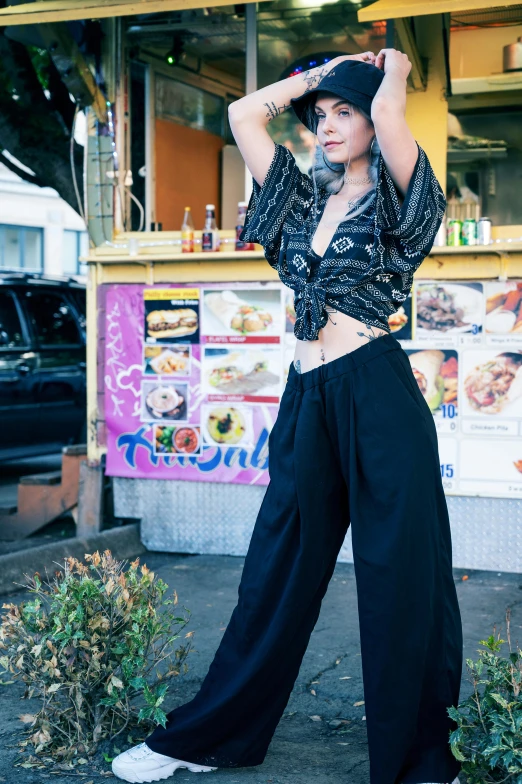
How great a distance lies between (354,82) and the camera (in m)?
2.68

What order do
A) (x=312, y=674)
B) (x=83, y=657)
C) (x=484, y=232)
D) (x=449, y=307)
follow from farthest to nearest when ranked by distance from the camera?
(x=449, y=307)
(x=484, y=232)
(x=312, y=674)
(x=83, y=657)

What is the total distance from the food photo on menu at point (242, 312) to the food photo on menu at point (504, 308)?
1.23 meters

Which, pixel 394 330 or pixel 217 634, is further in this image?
pixel 394 330

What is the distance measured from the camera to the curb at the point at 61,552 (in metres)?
5.15

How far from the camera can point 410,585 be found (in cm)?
263

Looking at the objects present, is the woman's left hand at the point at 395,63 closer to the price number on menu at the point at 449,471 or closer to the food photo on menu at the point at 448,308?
the food photo on menu at the point at 448,308

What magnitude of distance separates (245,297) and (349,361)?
3.05 metres

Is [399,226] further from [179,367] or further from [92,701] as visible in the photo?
[179,367]

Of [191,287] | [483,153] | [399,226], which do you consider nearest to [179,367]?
[191,287]

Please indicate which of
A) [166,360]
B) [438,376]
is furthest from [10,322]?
[438,376]

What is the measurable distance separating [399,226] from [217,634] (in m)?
2.54

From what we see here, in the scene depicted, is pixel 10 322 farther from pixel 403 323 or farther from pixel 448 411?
pixel 448 411

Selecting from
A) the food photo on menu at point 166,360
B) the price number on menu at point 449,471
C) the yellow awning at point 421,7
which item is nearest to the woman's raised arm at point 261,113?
the yellow awning at point 421,7

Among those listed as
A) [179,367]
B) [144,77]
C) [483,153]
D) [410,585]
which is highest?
[144,77]
